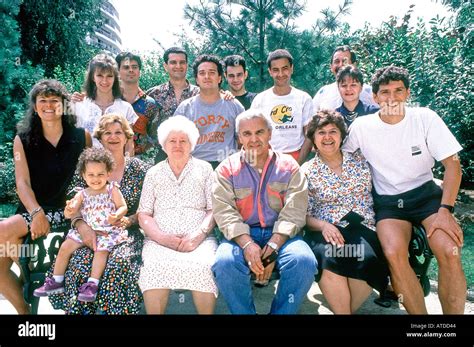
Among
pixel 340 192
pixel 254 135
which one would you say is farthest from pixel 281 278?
pixel 254 135

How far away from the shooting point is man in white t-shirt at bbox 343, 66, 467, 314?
A: 9.80ft

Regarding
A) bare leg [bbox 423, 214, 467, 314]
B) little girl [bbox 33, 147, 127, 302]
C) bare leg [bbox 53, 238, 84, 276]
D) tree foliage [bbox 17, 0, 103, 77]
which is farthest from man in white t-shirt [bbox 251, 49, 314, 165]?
tree foliage [bbox 17, 0, 103, 77]

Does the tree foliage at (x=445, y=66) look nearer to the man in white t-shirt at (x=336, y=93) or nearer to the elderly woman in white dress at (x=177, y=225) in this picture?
the man in white t-shirt at (x=336, y=93)

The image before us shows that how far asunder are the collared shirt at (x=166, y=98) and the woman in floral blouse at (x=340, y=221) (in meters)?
1.92

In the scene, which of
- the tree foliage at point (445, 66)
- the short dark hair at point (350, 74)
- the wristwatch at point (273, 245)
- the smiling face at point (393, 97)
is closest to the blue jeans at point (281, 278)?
the wristwatch at point (273, 245)

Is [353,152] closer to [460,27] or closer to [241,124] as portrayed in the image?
Answer: [241,124]

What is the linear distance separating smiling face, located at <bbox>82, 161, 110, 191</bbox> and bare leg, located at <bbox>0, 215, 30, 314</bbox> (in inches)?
24.6

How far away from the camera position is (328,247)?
3121 mm

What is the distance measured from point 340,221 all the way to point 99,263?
186 centimetres

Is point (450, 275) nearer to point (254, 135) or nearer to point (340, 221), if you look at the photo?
point (340, 221)

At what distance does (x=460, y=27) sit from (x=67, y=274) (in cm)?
642
